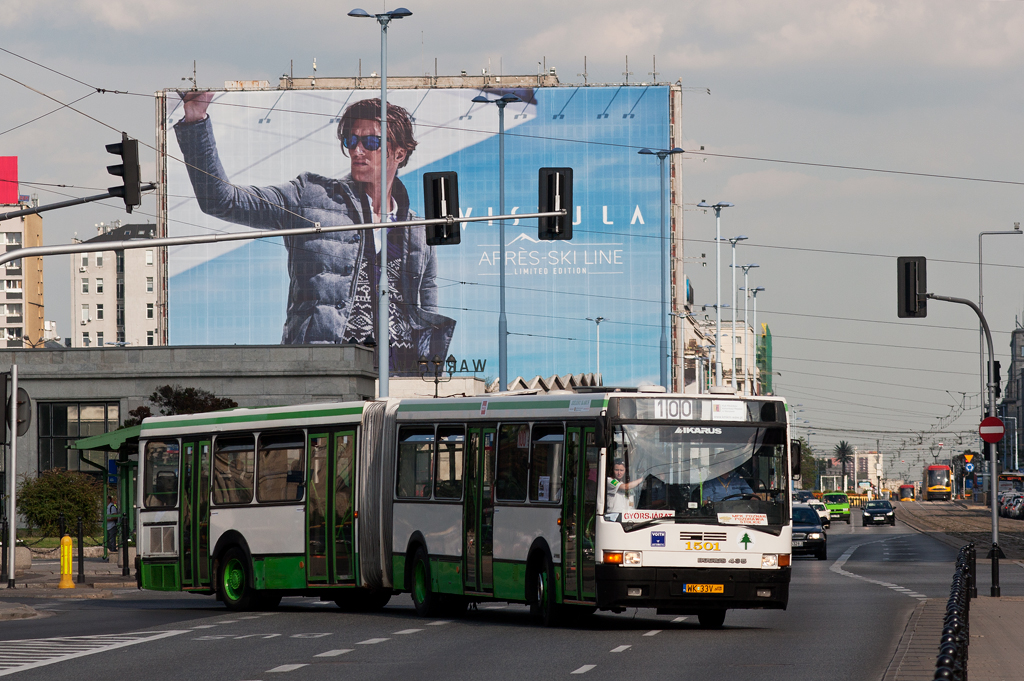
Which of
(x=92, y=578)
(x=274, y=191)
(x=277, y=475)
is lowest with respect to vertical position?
(x=92, y=578)

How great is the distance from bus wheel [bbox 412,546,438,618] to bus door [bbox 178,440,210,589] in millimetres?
3545

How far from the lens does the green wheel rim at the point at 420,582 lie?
19750mm

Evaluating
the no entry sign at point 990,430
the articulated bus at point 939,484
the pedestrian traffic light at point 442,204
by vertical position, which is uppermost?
the pedestrian traffic light at point 442,204

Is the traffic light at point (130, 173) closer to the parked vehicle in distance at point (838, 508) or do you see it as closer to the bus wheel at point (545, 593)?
the bus wheel at point (545, 593)

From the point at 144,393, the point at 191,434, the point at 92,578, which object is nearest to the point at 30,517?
the point at 144,393

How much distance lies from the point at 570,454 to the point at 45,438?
142ft

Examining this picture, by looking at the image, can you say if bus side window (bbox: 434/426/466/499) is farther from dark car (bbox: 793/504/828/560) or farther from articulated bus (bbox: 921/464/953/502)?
articulated bus (bbox: 921/464/953/502)

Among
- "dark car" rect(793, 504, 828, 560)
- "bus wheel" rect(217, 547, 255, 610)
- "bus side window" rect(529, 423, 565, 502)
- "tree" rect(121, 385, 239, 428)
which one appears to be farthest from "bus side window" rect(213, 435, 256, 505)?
"tree" rect(121, 385, 239, 428)

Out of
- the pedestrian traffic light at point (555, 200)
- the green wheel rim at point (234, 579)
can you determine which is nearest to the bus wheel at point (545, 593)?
the green wheel rim at point (234, 579)

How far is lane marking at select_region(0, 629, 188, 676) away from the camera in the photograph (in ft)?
47.7

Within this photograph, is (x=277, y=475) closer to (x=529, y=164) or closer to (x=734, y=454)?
(x=734, y=454)

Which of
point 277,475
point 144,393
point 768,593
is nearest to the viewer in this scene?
point 768,593

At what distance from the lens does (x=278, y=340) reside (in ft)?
393

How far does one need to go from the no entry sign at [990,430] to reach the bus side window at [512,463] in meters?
13.5
